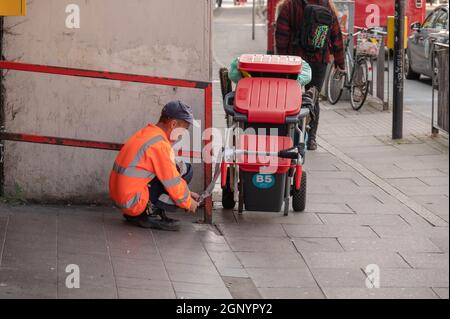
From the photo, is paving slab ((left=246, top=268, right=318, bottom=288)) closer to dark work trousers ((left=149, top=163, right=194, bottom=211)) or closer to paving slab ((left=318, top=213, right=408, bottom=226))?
dark work trousers ((left=149, top=163, right=194, bottom=211))

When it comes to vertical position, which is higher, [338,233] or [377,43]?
[377,43]

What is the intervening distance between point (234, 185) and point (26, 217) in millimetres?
1707

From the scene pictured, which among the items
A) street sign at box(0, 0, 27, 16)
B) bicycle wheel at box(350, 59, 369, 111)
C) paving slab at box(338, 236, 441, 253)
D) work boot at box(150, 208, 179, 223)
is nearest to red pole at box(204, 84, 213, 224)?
work boot at box(150, 208, 179, 223)

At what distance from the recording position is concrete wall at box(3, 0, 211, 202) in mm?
8664

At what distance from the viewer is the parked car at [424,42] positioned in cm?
1792

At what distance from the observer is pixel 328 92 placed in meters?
15.9

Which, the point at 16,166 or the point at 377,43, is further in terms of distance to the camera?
the point at 377,43

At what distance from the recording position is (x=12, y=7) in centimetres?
782

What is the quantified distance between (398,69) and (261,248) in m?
5.40

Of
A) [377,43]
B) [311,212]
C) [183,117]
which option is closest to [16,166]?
[183,117]

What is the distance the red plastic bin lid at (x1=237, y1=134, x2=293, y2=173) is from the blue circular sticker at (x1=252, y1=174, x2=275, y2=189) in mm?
46

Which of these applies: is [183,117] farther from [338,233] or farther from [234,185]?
[338,233]
